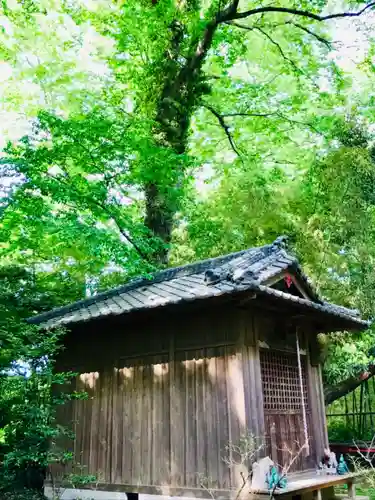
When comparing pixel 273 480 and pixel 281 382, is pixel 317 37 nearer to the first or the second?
pixel 281 382

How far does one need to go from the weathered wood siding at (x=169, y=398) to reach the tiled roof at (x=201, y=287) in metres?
0.57

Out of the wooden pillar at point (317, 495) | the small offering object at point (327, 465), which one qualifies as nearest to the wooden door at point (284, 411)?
the small offering object at point (327, 465)

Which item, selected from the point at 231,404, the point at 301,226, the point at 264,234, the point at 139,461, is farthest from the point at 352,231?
the point at 139,461

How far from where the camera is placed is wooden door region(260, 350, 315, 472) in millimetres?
8117

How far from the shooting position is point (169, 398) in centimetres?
845

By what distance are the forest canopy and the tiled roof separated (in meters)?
0.79

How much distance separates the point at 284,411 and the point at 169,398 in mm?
2152

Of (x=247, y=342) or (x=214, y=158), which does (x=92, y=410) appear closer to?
(x=247, y=342)

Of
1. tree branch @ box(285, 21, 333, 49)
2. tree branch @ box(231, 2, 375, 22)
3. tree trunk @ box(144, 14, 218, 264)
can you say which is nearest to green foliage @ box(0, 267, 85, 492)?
tree trunk @ box(144, 14, 218, 264)

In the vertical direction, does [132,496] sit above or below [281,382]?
below

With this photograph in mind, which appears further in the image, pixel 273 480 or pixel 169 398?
pixel 169 398

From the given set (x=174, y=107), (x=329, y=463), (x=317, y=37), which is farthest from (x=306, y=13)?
(x=329, y=463)

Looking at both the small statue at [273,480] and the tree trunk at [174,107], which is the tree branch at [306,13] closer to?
the tree trunk at [174,107]

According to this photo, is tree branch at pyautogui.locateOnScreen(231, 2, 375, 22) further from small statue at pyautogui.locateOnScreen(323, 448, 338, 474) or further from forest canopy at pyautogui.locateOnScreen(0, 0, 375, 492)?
small statue at pyautogui.locateOnScreen(323, 448, 338, 474)
